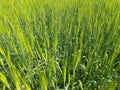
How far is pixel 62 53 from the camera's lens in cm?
135

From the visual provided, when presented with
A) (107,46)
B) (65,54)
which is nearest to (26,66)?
(65,54)

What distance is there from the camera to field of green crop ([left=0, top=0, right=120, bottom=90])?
102 centimetres

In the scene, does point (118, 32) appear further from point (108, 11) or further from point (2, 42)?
point (2, 42)

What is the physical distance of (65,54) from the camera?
1.32 metres

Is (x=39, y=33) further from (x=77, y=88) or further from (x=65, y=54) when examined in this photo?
(x=77, y=88)

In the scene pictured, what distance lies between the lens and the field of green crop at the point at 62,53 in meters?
1.02

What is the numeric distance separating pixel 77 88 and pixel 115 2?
1.26 m

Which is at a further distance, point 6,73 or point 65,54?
point 65,54

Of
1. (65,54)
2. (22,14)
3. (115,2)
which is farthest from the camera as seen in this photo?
(115,2)

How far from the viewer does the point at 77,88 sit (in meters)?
1.08

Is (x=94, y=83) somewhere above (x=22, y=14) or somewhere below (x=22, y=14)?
below

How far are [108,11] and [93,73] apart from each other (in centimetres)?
82

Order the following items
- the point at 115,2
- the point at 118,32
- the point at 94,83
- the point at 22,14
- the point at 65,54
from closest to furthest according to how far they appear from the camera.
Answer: the point at 94,83 < the point at 65,54 < the point at 118,32 < the point at 22,14 < the point at 115,2

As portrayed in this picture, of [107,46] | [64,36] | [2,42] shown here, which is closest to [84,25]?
[64,36]
